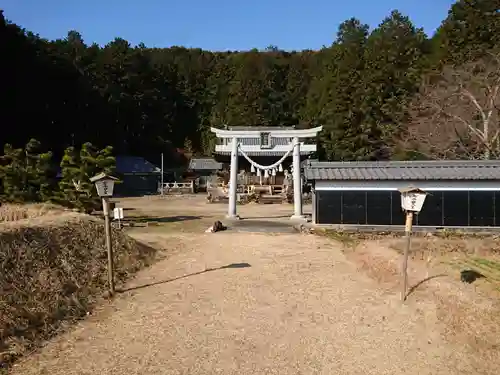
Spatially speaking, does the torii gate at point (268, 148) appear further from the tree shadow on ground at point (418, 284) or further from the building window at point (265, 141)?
the tree shadow on ground at point (418, 284)

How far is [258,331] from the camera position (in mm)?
6219

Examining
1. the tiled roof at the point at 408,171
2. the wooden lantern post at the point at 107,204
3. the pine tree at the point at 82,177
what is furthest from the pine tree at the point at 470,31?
the wooden lantern post at the point at 107,204

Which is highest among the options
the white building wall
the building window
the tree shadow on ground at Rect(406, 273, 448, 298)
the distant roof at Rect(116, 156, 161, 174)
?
the building window

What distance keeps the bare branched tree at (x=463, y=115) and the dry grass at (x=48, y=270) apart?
18939 mm

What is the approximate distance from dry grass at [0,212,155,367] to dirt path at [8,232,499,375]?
45 cm

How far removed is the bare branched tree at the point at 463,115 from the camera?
22.1 meters

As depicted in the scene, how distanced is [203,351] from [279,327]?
1.35 m

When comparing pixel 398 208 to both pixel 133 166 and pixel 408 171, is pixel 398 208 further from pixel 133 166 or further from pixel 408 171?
pixel 133 166

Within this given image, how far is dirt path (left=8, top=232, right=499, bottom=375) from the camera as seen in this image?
16.8 ft

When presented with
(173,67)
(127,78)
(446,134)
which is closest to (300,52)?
(173,67)

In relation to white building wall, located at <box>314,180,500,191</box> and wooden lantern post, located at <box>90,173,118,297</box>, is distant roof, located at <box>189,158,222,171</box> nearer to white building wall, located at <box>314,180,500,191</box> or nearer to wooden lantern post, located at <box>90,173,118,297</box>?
white building wall, located at <box>314,180,500,191</box>

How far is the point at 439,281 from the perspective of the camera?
8109 millimetres

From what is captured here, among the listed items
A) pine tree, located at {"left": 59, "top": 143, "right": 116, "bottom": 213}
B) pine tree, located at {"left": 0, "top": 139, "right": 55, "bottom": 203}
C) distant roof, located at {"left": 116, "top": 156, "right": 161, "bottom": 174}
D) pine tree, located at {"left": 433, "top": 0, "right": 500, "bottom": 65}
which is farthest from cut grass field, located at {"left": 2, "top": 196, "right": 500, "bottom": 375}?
distant roof, located at {"left": 116, "top": 156, "right": 161, "bottom": 174}

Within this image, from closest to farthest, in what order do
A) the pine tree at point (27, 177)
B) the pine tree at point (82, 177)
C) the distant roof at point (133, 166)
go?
the pine tree at point (27, 177), the pine tree at point (82, 177), the distant roof at point (133, 166)
